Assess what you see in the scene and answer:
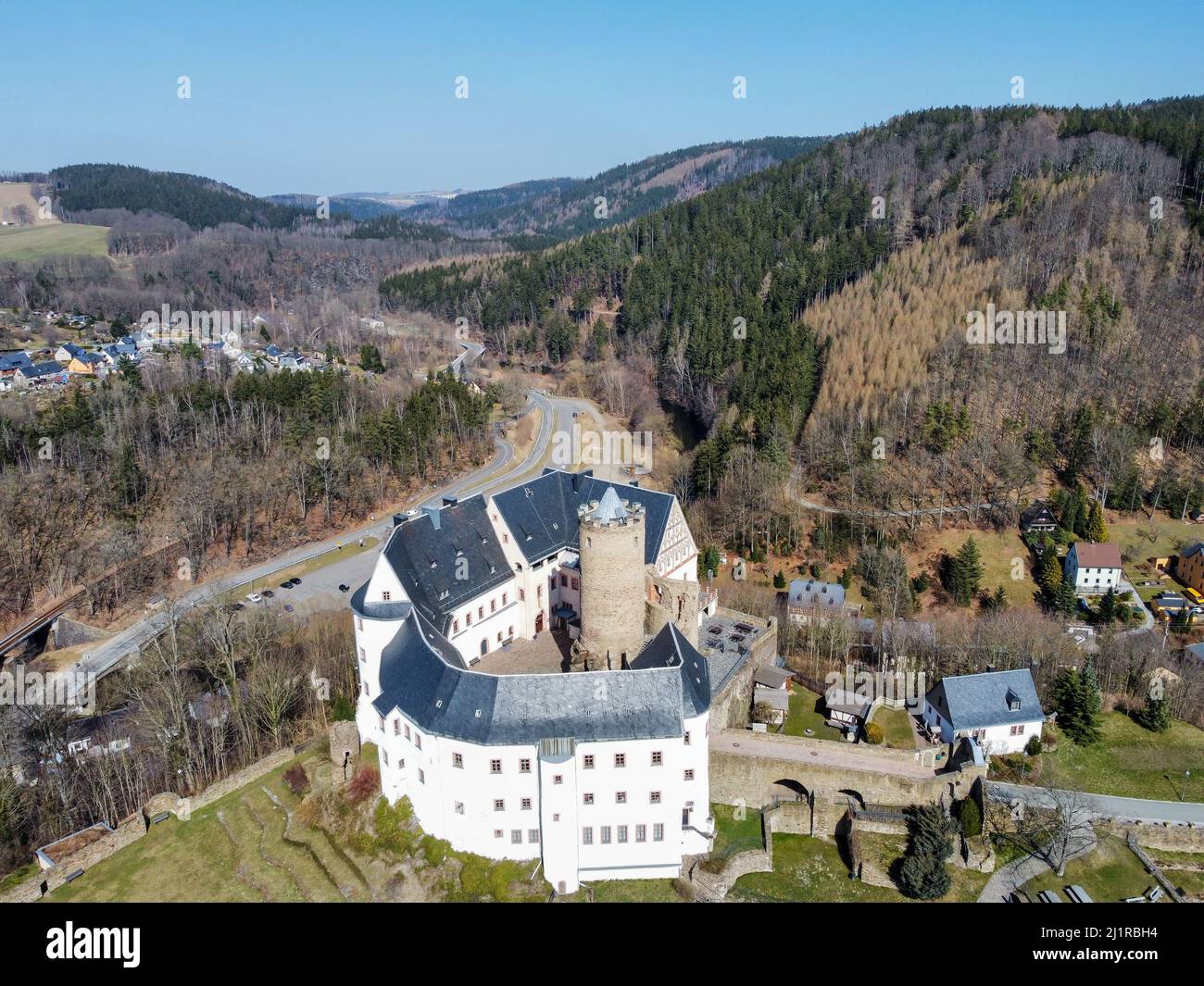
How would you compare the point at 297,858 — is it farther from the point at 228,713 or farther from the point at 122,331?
the point at 122,331

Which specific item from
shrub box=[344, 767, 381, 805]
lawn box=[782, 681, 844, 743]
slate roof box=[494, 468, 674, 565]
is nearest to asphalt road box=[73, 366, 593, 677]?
slate roof box=[494, 468, 674, 565]

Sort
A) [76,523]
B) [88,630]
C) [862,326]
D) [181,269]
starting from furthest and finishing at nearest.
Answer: [181,269] → [862,326] → [76,523] → [88,630]

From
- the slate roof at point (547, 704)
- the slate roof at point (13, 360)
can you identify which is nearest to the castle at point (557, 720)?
the slate roof at point (547, 704)

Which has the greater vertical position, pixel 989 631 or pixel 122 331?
pixel 122 331

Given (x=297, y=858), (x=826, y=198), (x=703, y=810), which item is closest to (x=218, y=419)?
(x=297, y=858)

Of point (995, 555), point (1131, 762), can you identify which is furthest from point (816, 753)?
point (995, 555)

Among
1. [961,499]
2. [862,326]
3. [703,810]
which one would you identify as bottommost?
[703,810]

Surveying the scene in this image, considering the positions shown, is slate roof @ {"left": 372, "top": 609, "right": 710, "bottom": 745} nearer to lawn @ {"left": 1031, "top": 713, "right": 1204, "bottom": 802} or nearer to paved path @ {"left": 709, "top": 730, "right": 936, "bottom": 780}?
paved path @ {"left": 709, "top": 730, "right": 936, "bottom": 780}
